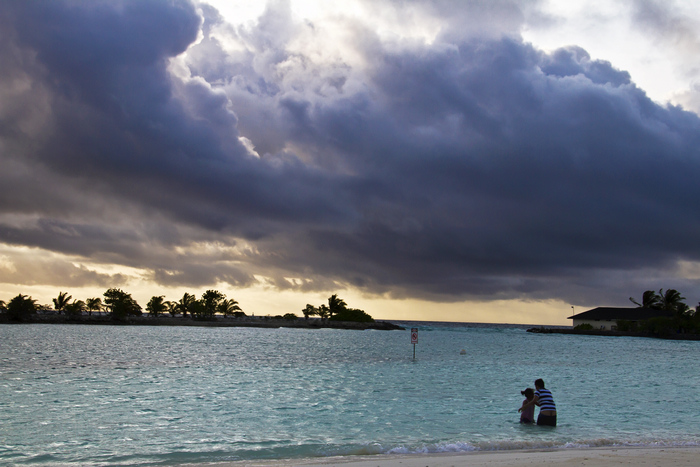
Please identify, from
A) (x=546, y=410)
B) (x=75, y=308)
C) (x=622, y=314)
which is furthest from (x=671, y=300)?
(x=75, y=308)

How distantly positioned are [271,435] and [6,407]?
42.9 ft

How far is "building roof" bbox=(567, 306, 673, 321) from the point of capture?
16288 cm

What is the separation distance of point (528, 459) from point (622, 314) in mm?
178504

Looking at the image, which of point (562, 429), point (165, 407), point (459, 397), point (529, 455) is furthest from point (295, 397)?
point (529, 455)

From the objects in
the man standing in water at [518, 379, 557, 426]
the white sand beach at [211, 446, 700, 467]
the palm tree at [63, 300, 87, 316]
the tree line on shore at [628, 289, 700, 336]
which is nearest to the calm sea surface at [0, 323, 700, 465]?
the man standing in water at [518, 379, 557, 426]

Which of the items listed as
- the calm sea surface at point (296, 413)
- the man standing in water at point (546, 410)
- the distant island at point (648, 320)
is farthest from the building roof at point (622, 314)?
the man standing in water at point (546, 410)

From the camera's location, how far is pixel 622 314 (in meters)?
A: 168

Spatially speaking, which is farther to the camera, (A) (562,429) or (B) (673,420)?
(B) (673,420)

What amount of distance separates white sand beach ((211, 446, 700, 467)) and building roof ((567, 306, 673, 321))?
171 m

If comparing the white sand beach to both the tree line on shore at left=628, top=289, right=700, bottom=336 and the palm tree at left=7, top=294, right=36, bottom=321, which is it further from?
the palm tree at left=7, top=294, right=36, bottom=321

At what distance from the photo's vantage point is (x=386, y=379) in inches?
1415

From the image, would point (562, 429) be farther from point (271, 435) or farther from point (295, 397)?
point (295, 397)

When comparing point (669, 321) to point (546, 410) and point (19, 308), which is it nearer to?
point (546, 410)

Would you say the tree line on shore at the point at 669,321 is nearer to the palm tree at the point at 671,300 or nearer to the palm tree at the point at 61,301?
the palm tree at the point at 671,300
